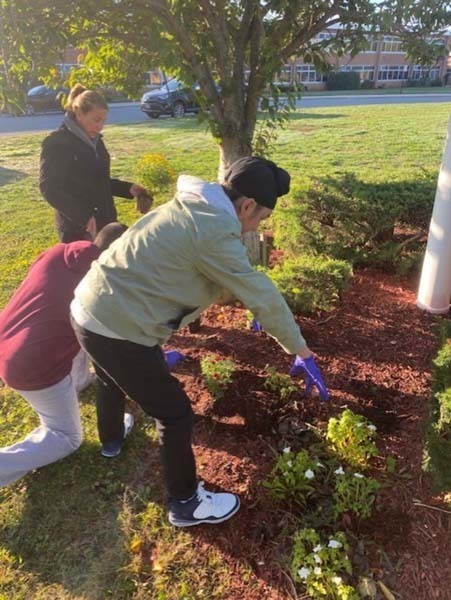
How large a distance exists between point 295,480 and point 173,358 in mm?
1396

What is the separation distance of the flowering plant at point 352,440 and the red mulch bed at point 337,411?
17 cm

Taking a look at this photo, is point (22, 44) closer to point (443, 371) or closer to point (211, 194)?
point (211, 194)

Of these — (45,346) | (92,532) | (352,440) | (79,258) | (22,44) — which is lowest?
(92,532)

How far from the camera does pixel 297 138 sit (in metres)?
12.4

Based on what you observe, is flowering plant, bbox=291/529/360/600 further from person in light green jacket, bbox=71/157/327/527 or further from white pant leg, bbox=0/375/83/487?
white pant leg, bbox=0/375/83/487

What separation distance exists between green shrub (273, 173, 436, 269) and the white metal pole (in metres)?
0.54

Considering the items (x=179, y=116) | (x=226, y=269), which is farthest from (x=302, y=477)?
(x=179, y=116)

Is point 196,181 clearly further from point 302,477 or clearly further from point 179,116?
point 179,116

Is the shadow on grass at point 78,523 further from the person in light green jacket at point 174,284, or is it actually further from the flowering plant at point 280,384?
the flowering plant at point 280,384

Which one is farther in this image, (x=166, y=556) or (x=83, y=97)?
(x=83, y=97)

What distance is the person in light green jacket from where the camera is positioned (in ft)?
5.73

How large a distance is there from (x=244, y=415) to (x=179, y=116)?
17.6 meters

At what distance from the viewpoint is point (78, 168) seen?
3.36 m

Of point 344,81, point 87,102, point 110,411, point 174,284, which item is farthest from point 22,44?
point 344,81
